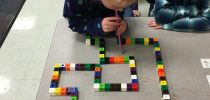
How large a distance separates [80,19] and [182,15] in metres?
0.40

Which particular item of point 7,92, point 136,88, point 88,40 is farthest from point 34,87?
point 136,88

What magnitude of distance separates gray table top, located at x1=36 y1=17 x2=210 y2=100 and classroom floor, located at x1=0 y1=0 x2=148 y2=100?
0.47 meters

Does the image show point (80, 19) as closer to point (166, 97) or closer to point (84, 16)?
point (84, 16)

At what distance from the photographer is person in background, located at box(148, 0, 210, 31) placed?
41.5 inches

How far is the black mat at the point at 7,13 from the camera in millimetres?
1775

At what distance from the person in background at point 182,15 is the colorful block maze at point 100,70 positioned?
0.35 ft

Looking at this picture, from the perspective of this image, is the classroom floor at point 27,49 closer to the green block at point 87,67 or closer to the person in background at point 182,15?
the person in background at point 182,15

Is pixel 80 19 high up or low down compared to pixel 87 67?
up

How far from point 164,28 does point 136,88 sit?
1.09 feet

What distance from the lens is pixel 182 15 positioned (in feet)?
3.55

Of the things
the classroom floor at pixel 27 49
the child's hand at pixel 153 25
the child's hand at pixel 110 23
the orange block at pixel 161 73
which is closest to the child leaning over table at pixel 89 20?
the child's hand at pixel 110 23

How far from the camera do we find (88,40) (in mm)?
1018

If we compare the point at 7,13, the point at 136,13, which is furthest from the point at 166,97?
the point at 7,13

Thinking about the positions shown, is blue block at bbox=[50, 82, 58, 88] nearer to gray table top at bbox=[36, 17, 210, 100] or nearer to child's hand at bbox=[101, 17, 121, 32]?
gray table top at bbox=[36, 17, 210, 100]
